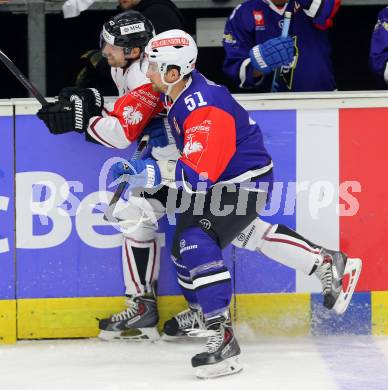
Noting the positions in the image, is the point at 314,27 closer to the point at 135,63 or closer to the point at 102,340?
the point at 135,63

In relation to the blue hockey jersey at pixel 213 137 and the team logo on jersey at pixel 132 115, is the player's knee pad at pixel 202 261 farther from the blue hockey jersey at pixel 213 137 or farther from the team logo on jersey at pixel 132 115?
the team logo on jersey at pixel 132 115

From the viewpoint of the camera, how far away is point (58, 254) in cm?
436

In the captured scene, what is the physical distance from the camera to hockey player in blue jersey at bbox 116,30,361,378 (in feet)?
12.6

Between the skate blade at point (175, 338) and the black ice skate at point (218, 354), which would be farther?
the skate blade at point (175, 338)

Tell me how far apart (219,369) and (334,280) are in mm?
626

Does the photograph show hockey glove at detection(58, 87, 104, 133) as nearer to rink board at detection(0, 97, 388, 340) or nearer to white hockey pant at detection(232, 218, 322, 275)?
rink board at detection(0, 97, 388, 340)

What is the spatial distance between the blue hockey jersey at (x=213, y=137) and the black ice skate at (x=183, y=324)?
1.96ft

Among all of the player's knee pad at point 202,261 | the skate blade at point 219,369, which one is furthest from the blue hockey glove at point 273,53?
the skate blade at point 219,369

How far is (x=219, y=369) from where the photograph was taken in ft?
12.6

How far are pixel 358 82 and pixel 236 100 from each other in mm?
1787

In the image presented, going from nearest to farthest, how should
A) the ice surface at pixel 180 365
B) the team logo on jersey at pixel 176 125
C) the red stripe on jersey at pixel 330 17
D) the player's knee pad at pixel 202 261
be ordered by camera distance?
the ice surface at pixel 180 365, the player's knee pad at pixel 202 261, the team logo on jersey at pixel 176 125, the red stripe on jersey at pixel 330 17

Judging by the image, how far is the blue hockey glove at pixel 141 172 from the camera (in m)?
3.94

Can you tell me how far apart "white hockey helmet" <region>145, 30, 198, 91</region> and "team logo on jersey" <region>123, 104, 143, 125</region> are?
10.3 inches

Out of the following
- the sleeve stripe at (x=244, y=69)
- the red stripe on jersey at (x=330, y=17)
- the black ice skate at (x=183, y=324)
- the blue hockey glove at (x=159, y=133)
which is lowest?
the black ice skate at (x=183, y=324)
